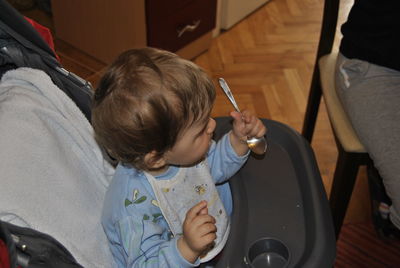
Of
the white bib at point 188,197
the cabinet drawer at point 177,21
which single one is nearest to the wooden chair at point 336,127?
the white bib at point 188,197

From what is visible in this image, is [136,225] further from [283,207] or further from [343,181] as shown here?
[343,181]

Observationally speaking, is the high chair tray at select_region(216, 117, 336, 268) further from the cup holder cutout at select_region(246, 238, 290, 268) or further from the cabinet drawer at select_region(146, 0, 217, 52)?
the cabinet drawer at select_region(146, 0, 217, 52)

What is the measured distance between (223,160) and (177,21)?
1.20 m

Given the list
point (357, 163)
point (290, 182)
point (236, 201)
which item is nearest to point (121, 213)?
point (236, 201)

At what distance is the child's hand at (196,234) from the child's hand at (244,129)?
0.18 metres

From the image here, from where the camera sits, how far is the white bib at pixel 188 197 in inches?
36.3

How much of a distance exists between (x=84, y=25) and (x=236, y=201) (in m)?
1.56

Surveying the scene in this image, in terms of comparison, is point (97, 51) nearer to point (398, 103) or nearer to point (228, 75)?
point (228, 75)

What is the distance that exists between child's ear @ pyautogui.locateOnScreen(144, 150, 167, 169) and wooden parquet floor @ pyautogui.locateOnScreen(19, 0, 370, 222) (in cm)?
95

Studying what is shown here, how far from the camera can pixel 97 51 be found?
2.32m

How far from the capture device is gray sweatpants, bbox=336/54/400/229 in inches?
43.2

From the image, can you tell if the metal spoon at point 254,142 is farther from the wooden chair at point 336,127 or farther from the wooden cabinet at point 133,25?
the wooden cabinet at point 133,25

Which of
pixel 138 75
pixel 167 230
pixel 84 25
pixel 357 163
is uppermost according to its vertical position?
pixel 138 75

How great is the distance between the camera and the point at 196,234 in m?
0.82
